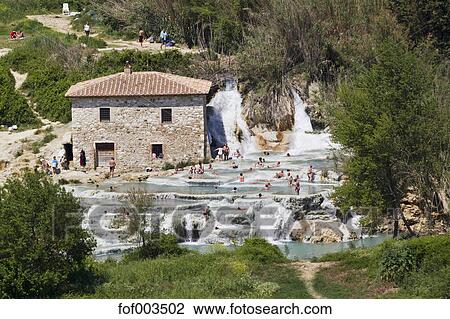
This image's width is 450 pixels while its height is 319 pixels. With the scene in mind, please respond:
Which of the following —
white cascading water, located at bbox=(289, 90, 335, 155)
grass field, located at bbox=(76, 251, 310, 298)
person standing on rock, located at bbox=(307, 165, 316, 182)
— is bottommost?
grass field, located at bbox=(76, 251, 310, 298)

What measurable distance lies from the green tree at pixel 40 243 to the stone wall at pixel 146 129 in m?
19.8

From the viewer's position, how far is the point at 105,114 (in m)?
54.9

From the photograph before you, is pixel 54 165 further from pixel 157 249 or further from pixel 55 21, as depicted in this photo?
pixel 55 21

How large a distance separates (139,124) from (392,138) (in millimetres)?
17652

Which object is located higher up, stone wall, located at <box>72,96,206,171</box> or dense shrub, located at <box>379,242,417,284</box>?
stone wall, located at <box>72,96,206,171</box>

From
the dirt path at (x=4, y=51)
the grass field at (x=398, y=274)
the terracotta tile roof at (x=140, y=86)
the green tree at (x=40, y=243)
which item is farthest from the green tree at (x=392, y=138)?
the dirt path at (x=4, y=51)

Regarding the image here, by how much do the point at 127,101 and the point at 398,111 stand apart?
17.6 m

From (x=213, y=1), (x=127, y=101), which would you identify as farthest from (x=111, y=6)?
(x=127, y=101)

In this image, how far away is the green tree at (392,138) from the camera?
132 feet

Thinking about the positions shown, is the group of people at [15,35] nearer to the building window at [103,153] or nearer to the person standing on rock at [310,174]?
the building window at [103,153]

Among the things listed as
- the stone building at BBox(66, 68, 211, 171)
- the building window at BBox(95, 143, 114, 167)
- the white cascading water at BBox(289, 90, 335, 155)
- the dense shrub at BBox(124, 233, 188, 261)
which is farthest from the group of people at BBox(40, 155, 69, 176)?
the dense shrub at BBox(124, 233, 188, 261)

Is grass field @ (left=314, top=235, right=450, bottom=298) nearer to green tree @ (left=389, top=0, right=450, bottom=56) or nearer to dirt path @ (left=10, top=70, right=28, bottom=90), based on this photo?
green tree @ (left=389, top=0, right=450, bottom=56)

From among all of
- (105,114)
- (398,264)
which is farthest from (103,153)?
(398,264)

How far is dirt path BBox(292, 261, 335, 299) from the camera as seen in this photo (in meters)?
33.4
